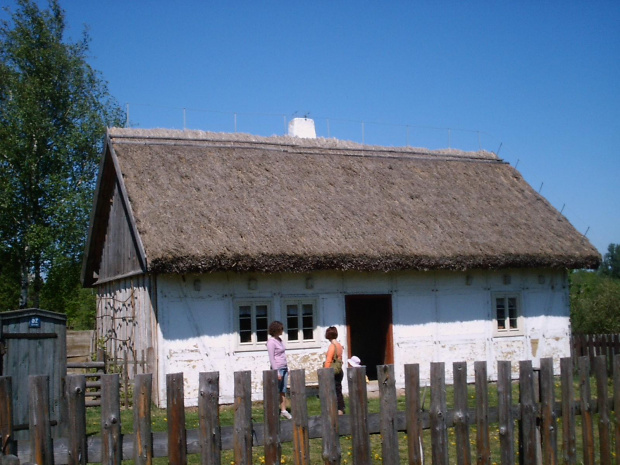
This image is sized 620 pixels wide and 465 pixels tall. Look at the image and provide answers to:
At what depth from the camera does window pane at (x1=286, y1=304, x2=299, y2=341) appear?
1473cm

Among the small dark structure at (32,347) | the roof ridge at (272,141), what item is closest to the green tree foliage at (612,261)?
the roof ridge at (272,141)

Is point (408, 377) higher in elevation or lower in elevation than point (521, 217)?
lower

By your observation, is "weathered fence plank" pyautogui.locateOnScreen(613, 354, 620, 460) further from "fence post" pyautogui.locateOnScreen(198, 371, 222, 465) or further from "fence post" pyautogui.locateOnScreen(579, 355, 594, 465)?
"fence post" pyautogui.locateOnScreen(198, 371, 222, 465)

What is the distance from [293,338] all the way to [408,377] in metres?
10.2

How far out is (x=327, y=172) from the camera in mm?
17562

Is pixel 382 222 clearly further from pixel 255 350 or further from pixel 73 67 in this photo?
pixel 73 67

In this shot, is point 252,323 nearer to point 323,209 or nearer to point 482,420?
point 323,209

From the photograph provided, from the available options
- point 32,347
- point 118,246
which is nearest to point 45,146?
point 118,246

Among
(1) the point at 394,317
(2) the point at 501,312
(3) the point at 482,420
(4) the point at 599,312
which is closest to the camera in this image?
(3) the point at 482,420

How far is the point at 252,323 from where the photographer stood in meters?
14.4

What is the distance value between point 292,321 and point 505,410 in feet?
32.0

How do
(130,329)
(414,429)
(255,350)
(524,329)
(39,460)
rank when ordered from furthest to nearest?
1. (524,329)
2. (130,329)
3. (255,350)
4. (414,429)
5. (39,460)

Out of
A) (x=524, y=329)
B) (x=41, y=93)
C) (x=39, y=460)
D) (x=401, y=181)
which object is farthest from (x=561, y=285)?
(x=41, y=93)

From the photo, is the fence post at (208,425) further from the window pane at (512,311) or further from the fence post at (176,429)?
A: the window pane at (512,311)
